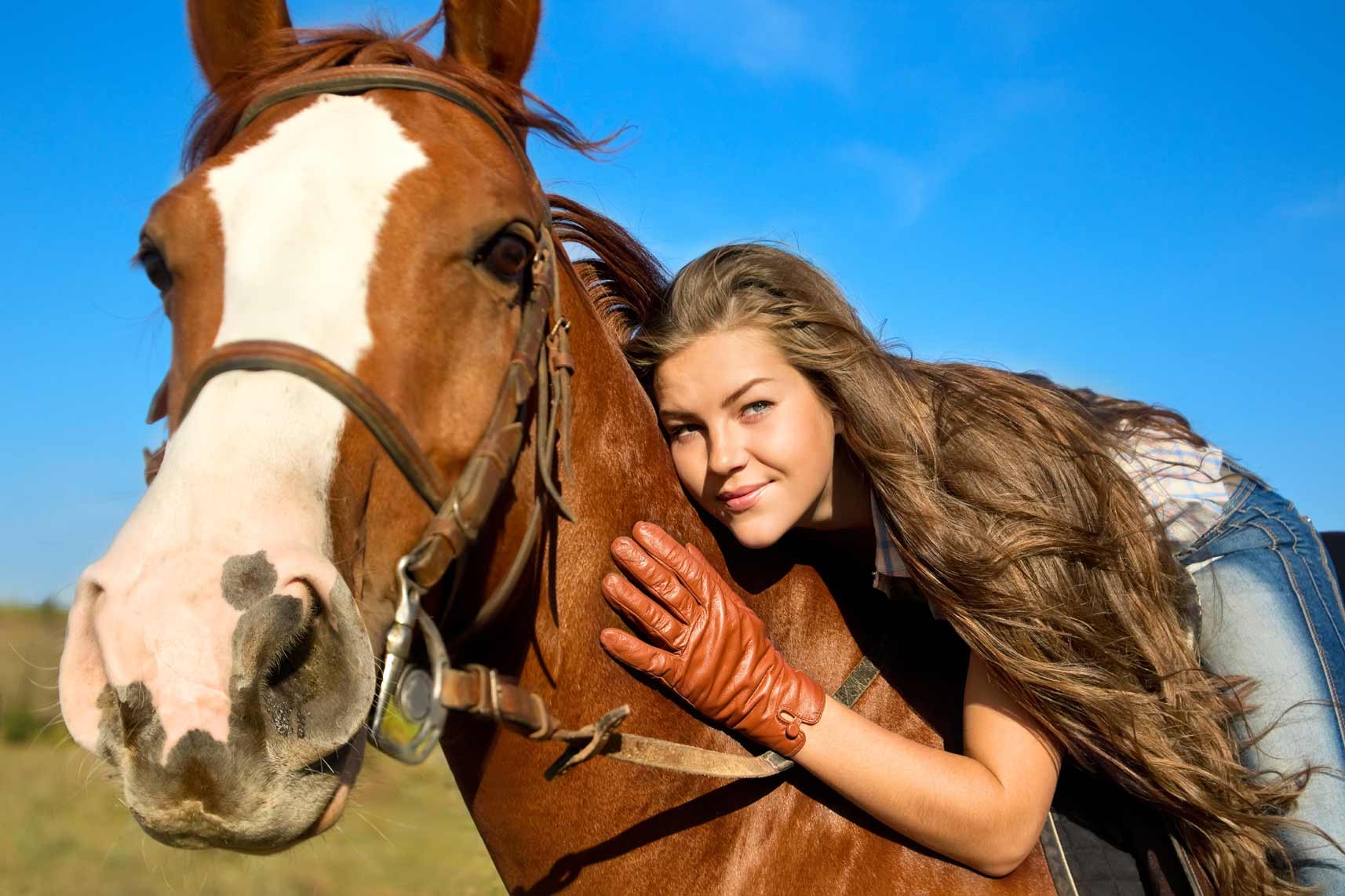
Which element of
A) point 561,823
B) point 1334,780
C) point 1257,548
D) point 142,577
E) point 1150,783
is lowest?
point 561,823

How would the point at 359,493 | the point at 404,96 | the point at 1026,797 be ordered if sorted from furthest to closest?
the point at 1026,797 → the point at 404,96 → the point at 359,493

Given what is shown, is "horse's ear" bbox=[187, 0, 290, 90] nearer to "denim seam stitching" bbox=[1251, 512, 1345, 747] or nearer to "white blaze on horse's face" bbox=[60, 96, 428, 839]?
"white blaze on horse's face" bbox=[60, 96, 428, 839]

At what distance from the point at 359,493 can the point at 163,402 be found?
79 cm

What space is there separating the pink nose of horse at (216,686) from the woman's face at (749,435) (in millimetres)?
1110

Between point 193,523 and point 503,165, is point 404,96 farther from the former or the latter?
point 193,523

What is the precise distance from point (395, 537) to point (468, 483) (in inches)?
6.5

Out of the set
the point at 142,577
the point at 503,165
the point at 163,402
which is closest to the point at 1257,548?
the point at 503,165

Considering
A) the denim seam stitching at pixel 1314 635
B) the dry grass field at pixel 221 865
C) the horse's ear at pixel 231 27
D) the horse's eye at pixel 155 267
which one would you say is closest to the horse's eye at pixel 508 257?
the horse's eye at pixel 155 267

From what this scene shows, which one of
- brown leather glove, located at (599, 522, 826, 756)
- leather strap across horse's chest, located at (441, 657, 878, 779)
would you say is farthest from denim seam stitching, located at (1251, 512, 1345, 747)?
brown leather glove, located at (599, 522, 826, 756)

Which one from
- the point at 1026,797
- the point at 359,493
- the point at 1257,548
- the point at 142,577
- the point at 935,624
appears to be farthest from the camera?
the point at 935,624

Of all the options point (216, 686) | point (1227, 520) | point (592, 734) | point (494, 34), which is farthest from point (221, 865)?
point (1227, 520)

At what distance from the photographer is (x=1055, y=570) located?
2.22m

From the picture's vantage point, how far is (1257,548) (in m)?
2.35

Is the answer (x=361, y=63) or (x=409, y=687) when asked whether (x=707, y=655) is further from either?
(x=361, y=63)
